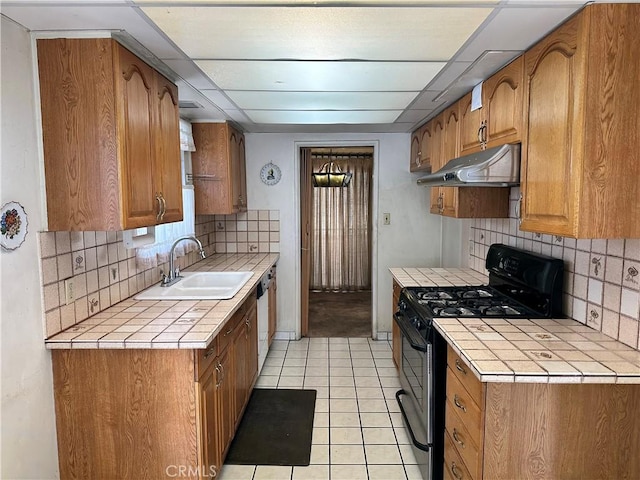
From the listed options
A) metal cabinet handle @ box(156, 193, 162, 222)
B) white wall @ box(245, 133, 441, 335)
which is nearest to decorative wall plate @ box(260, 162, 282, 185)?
white wall @ box(245, 133, 441, 335)

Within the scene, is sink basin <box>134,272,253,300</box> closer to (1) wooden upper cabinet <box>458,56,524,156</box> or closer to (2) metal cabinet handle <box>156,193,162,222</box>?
(2) metal cabinet handle <box>156,193,162,222</box>

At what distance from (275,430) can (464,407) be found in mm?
1432

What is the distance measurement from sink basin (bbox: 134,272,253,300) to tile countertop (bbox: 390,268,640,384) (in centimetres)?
138

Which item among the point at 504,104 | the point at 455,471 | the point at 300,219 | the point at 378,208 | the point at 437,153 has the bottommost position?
the point at 455,471

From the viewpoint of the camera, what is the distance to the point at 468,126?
8.54ft

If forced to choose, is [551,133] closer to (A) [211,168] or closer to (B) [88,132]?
(B) [88,132]

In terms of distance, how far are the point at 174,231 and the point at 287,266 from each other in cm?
156

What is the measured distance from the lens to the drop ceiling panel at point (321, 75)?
1.98m

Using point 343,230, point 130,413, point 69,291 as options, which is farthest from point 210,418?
point 343,230

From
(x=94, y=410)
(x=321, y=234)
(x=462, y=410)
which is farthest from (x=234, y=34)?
(x=321, y=234)

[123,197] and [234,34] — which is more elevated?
[234,34]

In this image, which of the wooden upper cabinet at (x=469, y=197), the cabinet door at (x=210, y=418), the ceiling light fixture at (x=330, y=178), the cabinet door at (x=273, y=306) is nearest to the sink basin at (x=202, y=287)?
the cabinet door at (x=210, y=418)

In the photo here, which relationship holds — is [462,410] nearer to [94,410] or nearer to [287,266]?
[94,410]

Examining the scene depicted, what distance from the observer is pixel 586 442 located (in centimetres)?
159
